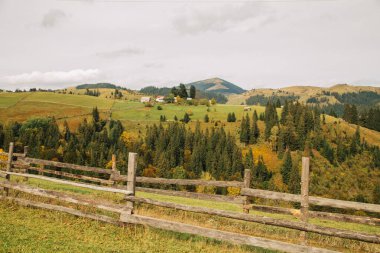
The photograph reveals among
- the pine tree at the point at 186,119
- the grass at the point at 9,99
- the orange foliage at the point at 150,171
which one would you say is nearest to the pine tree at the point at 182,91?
the pine tree at the point at 186,119

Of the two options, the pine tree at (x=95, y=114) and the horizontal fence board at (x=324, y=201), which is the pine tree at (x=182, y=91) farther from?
the horizontal fence board at (x=324, y=201)

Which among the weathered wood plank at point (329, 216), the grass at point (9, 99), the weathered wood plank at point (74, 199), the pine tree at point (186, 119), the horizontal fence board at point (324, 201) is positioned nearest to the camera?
the horizontal fence board at point (324, 201)

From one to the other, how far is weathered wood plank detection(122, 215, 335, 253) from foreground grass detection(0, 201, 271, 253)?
267 millimetres

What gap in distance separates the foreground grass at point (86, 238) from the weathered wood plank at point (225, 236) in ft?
0.88

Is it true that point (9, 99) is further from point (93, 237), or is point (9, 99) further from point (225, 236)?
point (225, 236)

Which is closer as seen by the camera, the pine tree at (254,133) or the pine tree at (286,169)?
the pine tree at (286,169)

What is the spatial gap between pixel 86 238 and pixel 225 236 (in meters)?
4.00

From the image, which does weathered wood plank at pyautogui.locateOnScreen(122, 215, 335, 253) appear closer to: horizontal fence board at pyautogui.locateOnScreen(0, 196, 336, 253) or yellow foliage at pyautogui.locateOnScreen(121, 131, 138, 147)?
horizontal fence board at pyautogui.locateOnScreen(0, 196, 336, 253)

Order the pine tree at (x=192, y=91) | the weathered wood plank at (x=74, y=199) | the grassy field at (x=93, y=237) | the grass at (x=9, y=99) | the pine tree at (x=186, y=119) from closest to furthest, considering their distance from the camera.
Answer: the grassy field at (x=93, y=237)
the weathered wood plank at (x=74, y=199)
the grass at (x=9, y=99)
the pine tree at (x=186, y=119)
the pine tree at (x=192, y=91)

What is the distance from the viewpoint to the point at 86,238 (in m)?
8.65

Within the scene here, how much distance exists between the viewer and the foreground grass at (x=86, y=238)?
26.0 ft

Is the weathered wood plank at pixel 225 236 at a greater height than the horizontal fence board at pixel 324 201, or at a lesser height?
lesser

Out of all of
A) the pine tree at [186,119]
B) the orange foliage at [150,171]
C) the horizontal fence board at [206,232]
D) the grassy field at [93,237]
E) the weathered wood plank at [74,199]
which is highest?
the pine tree at [186,119]

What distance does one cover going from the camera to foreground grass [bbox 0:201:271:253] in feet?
26.0
